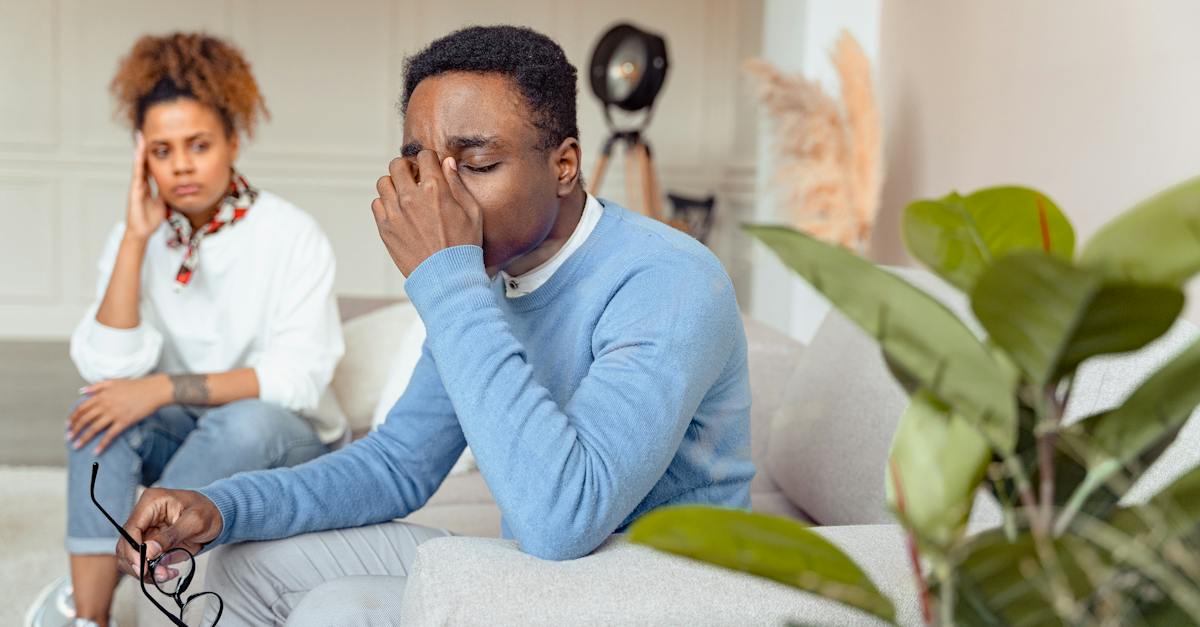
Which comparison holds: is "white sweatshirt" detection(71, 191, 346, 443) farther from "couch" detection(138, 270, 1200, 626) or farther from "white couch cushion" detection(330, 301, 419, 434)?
"couch" detection(138, 270, 1200, 626)

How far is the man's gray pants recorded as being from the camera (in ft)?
4.25

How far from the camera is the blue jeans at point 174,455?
1987 mm

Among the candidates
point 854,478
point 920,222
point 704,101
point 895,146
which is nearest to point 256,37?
point 704,101

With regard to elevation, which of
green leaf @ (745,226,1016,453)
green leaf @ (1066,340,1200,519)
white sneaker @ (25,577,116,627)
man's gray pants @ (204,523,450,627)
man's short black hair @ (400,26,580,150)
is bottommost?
white sneaker @ (25,577,116,627)

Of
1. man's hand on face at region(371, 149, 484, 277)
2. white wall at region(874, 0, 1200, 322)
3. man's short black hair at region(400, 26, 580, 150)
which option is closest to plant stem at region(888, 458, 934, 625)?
Result: man's hand on face at region(371, 149, 484, 277)

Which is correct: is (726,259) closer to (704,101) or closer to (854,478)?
(704,101)

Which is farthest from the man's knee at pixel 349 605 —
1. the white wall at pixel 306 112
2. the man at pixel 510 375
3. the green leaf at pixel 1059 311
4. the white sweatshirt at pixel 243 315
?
the white wall at pixel 306 112

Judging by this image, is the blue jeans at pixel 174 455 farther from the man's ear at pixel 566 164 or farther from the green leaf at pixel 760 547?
the green leaf at pixel 760 547

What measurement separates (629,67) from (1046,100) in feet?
6.76

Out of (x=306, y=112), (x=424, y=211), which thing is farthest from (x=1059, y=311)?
(x=306, y=112)

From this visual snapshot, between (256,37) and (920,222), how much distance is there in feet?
19.5

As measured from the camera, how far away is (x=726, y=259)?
6066mm

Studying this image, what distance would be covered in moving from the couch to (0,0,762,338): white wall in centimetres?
399

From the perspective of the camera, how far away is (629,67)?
167 inches
